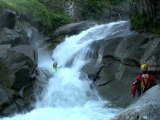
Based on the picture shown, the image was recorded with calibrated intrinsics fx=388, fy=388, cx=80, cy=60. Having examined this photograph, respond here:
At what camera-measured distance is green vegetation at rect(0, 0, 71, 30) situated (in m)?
27.0

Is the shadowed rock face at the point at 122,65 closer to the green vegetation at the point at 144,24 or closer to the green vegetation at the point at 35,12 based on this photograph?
the green vegetation at the point at 144,24

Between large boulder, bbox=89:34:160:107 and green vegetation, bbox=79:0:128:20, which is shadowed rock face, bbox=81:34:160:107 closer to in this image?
large boulder, bbox=89:34:160:107

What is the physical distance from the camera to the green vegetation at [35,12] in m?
27.0

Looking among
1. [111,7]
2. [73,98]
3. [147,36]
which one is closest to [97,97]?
[73,98]

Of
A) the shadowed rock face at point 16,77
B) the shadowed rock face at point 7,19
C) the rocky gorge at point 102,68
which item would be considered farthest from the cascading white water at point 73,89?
the shadowed rock face at point 7,19

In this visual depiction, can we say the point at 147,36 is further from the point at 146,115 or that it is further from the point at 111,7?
the point at 111,7

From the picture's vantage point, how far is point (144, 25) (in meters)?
20.8

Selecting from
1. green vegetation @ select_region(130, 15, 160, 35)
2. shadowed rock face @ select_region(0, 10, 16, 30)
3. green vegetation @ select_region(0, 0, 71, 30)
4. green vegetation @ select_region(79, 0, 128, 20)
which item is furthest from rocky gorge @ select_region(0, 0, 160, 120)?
green vegetation @ select_region(79, 0, 128, 20)

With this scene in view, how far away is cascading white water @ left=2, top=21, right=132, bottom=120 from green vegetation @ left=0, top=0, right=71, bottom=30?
344 cm

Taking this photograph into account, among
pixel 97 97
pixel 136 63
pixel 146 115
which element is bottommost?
pixel 97 97

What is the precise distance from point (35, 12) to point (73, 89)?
1051cm

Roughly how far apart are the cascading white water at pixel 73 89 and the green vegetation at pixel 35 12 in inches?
136

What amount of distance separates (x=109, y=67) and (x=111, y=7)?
1920 cm

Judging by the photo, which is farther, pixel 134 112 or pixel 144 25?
pixel 144 25
